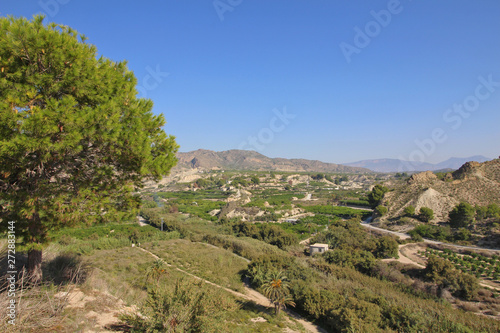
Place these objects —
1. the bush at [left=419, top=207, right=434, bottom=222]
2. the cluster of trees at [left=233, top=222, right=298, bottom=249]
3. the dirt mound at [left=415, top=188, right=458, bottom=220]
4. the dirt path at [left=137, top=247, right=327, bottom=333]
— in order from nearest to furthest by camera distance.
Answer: the dirt path at [left=137, top=247, right=327, bottom=333] → the cluster of trees at [left=233, top=222, right=298, bottom=249] → the bush at [left=419, top=207, right=434, bottom=222] → the dirt mound at [left=415, top=188, right=458, bottom=220]

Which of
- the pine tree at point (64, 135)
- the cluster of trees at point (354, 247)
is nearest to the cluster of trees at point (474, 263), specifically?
the cluster of trees at point (354, 247)

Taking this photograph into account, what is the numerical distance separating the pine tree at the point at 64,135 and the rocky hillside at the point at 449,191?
53.3 meters

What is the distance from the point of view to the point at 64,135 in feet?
17.5

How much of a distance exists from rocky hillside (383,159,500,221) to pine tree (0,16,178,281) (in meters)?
53.3

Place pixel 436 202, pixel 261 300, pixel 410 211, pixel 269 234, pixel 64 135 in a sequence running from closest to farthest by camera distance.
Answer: pixel 64 135 → pixel 261 300 → pixel 269 234 → pixel 410 211 → pixel 436 202

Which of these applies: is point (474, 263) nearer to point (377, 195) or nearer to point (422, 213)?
point (422, 213)

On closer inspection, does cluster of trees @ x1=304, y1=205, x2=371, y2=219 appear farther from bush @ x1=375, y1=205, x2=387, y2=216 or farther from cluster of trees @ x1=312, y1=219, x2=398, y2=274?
cluster of trees @ x1=312, y1=219, x2=398, y2=274

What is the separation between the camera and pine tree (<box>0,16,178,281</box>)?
16.6 ft

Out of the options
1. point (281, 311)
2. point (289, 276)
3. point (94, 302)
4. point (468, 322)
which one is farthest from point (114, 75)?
point (468, 322)

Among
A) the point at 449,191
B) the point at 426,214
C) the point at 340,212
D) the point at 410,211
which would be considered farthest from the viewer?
→ the point at 340,212

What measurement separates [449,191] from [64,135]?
207 feet

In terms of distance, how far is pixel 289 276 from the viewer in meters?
20.1

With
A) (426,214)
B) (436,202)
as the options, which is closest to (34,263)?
(426,214)

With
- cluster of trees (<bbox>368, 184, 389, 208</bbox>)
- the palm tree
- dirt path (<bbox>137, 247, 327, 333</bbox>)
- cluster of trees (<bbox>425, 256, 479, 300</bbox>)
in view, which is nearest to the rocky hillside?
cluster of trees (<bbox>368, 184, 389, 208</bbox>)
